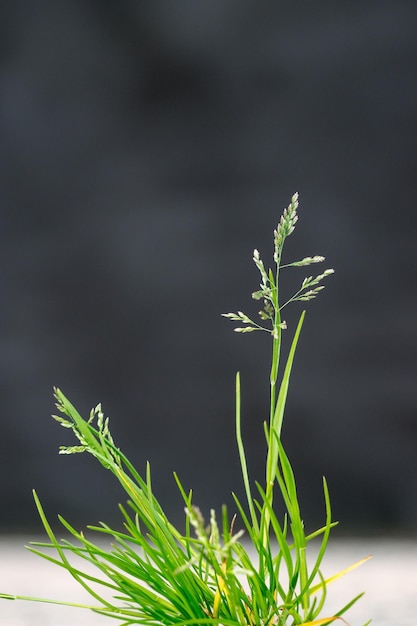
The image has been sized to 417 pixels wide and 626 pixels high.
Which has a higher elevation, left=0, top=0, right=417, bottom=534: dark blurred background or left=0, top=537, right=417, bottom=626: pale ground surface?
left=0, top=0, right=417, bottom=534: dark blurred background

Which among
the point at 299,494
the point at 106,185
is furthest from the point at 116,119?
the point at 299,494

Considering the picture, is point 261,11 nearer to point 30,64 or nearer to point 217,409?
point 30,64

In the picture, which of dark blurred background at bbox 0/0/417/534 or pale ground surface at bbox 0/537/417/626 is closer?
pale ground surface at bbox 0/537/417/626

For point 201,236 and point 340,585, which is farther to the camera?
point 201,236

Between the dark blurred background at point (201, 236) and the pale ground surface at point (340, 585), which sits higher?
the dark blurred background at point (201, 236)

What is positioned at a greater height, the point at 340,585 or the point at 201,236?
the point at 201,236
